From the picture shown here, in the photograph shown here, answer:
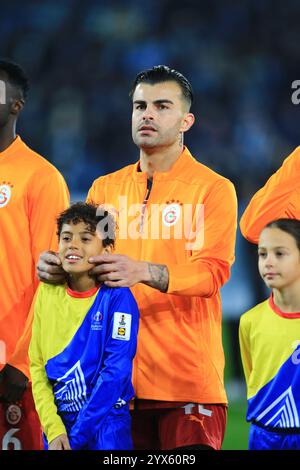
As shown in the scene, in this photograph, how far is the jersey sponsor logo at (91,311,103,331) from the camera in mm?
3215

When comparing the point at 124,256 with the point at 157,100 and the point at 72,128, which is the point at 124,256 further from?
the point at 72,128

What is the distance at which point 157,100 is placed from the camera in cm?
358

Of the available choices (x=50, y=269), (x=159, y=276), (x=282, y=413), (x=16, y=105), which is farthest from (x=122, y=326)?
(x=16, y=105)

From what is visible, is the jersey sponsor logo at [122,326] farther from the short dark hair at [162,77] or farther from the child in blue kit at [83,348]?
the short dark hair at [162,77]

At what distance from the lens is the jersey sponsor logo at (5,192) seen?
3.74 m

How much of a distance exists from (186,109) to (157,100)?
0.14m

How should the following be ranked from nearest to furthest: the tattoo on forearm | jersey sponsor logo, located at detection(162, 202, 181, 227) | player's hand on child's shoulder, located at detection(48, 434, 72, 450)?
player's hand on child's shoulder, located at detection(48, 434, 72, 450) → the tattoo on forearm → jersey sponsor logo, located at detection(162, 202, 181, 227)

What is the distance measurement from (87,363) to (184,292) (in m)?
0.41

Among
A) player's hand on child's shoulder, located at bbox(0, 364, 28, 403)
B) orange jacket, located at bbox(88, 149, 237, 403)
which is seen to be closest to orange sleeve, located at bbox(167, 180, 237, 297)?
orange jacket, located at bbox(88, 149, 237, 403)

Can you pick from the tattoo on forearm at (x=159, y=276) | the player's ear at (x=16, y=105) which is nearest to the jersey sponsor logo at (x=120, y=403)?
the tattoo on forearm at (x=159, y=276)

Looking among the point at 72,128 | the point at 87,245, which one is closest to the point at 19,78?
the point at 87,245

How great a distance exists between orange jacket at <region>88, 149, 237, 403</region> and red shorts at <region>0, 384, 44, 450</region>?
0.50m

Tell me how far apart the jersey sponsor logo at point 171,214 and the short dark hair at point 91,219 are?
208 millimetres

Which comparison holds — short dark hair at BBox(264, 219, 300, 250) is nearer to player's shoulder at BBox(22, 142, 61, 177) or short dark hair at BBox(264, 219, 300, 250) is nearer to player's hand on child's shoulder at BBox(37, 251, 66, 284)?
player's hand on child's shoulder at BBox(37, 251, 66, 284)
